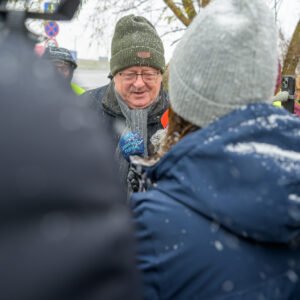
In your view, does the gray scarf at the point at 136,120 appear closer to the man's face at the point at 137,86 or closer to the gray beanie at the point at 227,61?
the man's face at the point at 137,86

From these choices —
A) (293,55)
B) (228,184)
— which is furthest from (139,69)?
(293,55)

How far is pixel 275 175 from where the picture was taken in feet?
3.43

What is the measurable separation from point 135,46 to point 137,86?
233 mm

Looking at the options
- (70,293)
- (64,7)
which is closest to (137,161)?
(64,7)

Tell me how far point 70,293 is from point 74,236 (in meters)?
0.06

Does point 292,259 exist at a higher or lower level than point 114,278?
lower

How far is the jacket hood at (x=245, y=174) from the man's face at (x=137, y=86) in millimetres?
1743

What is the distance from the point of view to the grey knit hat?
284 cm

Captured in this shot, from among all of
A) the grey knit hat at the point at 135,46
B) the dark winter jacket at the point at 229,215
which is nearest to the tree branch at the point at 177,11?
the grey knit hat at the point at 135,46

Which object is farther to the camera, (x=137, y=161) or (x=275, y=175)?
(x=137, y=161)

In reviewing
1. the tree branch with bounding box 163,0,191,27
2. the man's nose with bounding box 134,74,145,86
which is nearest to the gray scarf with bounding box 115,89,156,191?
the man's nose with bounding box 134,74,145,86

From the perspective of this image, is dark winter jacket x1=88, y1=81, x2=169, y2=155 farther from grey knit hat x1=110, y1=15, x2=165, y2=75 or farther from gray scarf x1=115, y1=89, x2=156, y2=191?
grey knit hat x1=110, y1=15, x2=165, y2=75

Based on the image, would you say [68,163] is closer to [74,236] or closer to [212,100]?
[74,236]

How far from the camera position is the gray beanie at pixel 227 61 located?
1167mm
